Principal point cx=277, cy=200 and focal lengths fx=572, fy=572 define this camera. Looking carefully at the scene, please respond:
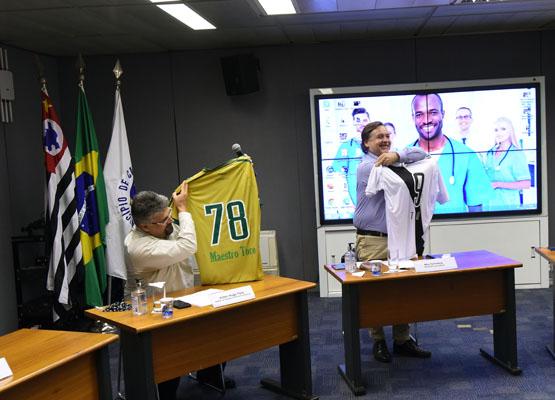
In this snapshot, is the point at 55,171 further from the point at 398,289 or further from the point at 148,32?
the point at 398,289

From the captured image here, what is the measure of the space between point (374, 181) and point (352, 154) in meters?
1.88

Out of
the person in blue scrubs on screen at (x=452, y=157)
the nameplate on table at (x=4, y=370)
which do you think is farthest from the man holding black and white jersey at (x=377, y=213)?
the nameplate on table at (x=4, y=370)

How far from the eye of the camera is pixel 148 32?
15.6ft

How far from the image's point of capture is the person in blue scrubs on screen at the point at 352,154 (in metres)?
5.41

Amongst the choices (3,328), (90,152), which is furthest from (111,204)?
(3,328)

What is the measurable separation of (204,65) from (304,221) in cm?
187

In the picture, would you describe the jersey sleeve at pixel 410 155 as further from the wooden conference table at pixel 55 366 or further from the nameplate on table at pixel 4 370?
the nameplate on table at pixel 4 370

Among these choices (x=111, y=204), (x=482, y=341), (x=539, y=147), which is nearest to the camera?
(x=482, y=341)

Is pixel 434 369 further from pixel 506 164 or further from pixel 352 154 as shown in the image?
pixel 506 164

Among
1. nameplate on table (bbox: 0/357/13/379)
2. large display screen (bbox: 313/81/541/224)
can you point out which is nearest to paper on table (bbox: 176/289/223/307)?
nameplate on table (bbox: 0/357/13/379)

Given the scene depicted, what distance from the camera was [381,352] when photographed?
3857 millimetres

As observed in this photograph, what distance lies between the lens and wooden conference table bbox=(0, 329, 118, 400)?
6.96 ft

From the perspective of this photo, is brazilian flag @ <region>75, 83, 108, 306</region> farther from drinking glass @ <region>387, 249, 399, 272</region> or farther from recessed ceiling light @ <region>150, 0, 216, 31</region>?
drinking glass @ <region>387, 249, 399, 272</region>

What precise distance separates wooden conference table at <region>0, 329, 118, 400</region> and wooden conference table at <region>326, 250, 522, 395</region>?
1.45 m
